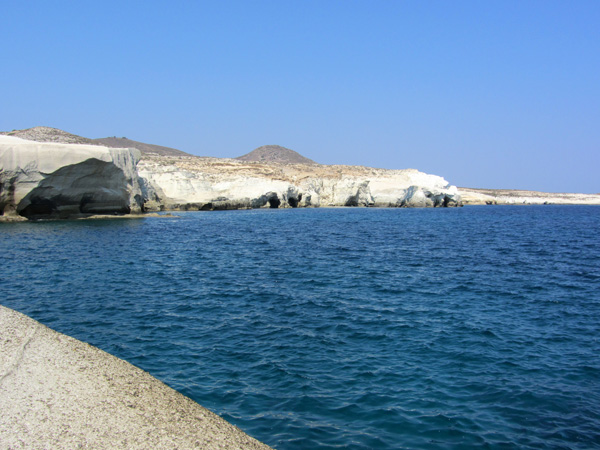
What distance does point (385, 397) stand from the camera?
8.52m

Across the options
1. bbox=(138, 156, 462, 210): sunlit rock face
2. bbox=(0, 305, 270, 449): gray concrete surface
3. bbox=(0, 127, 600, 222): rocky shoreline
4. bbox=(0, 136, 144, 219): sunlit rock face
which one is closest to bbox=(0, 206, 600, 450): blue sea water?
bbox=(0, 305, 270, 449): gray concrete surface

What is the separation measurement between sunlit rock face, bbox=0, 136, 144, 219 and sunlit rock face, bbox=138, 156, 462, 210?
1596 centimetres

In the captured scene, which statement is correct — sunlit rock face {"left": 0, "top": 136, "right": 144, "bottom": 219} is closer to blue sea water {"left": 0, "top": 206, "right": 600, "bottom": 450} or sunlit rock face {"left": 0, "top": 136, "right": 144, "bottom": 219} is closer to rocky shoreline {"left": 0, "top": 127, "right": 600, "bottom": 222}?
rocky shoreline {"left": 0, "top": 127, "right": 600, "bottom": 222}

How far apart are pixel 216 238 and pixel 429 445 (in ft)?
86.8

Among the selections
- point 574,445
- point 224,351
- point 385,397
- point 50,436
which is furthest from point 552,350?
point 50,436

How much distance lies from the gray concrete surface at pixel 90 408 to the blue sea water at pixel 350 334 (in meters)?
1.15

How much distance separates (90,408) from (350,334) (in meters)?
6.88

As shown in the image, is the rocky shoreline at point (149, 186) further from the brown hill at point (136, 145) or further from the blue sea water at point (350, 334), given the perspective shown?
the brown hill at point (136, 145)

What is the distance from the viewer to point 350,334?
11.9 metres

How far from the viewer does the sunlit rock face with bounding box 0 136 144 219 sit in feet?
120

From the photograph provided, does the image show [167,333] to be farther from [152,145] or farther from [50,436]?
[152,145]

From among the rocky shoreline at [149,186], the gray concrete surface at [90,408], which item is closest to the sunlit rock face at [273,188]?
the rocky shoreline at [149,186]

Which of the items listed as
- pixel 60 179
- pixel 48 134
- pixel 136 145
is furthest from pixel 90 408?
pixel 136 145

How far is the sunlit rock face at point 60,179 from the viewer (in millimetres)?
36656
